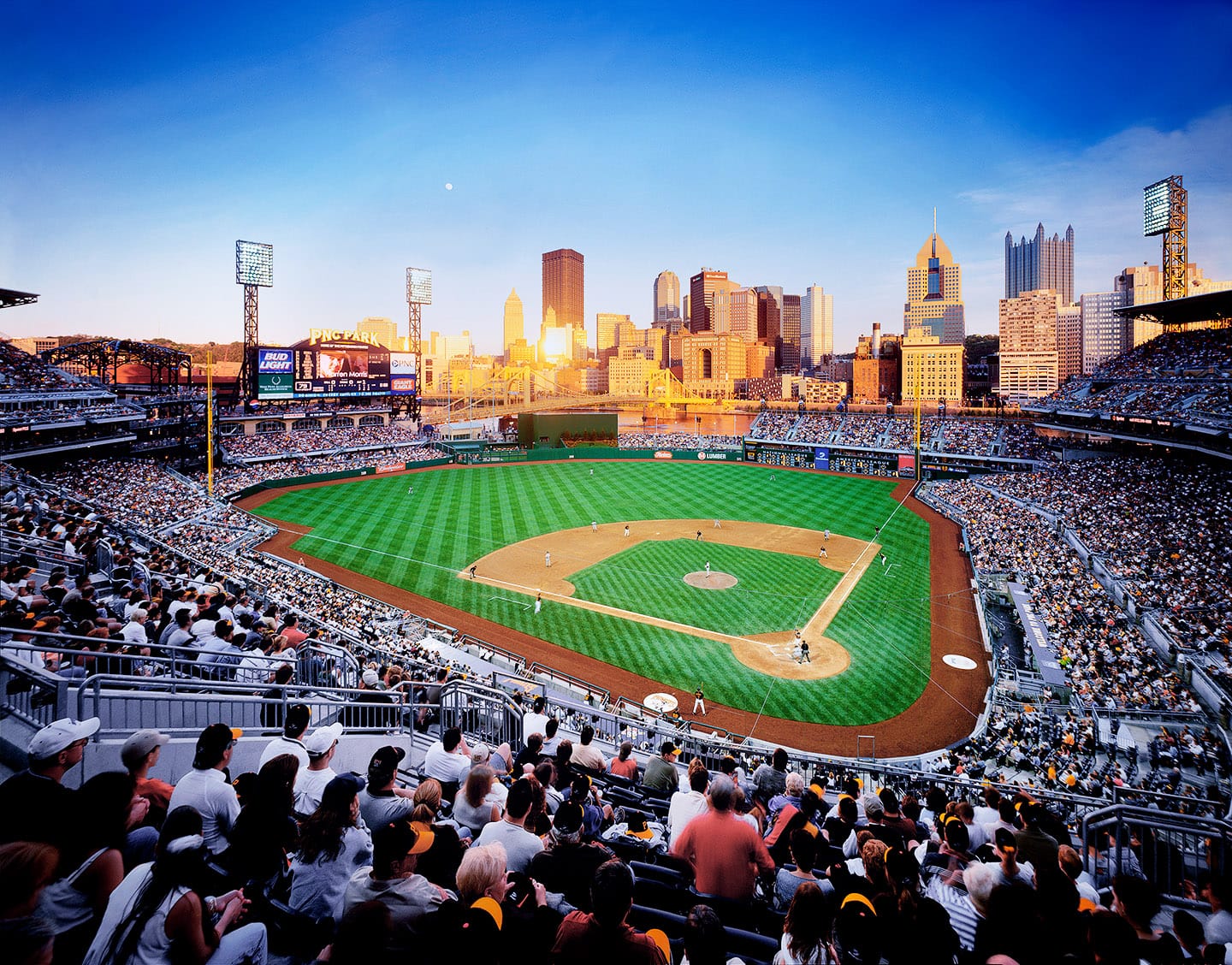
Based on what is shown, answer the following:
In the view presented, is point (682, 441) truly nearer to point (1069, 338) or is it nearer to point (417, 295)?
point (417, 295)

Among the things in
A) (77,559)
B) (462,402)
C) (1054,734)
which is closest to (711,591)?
(1054,734)

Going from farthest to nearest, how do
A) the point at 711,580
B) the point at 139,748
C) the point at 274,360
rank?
the point at 274,360, the point at 711,580, the point at 139,748

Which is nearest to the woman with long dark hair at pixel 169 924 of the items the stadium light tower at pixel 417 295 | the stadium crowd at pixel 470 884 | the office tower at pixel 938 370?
the stadium crowd at pixel 470 884

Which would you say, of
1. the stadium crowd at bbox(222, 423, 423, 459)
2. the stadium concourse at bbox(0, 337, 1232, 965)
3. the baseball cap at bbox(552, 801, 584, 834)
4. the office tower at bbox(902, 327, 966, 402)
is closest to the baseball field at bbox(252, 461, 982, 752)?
the stadium concourse at bbox(0, 337, 1232, 965)

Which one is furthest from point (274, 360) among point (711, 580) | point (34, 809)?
point (34, 809)

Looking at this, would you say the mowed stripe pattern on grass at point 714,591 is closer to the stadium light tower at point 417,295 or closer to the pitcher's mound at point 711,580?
the pitcher's mound at point 711,580
